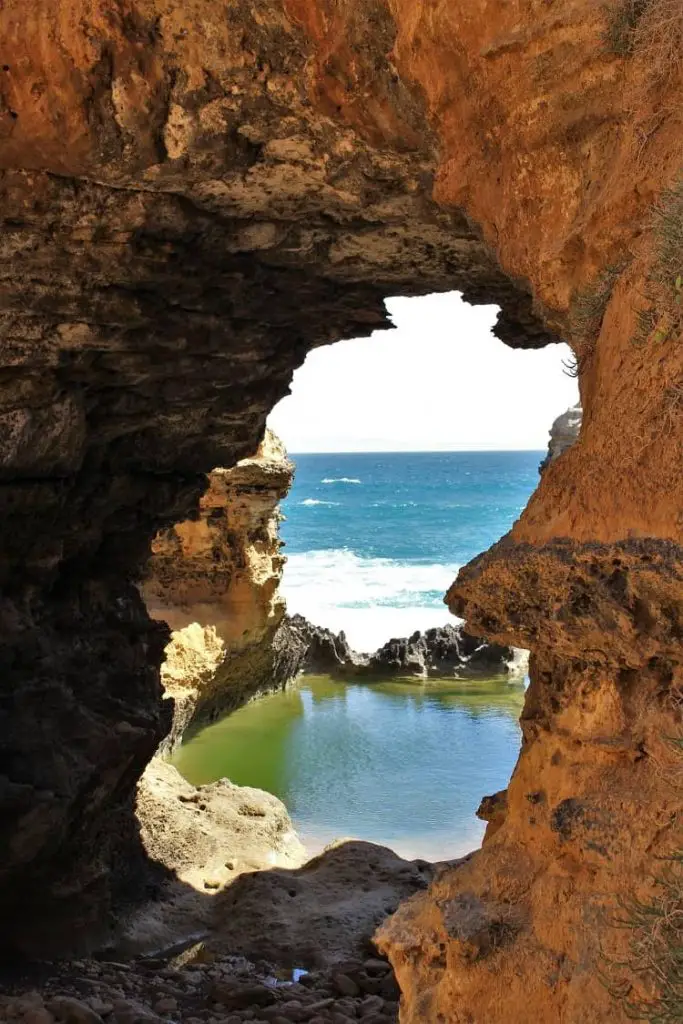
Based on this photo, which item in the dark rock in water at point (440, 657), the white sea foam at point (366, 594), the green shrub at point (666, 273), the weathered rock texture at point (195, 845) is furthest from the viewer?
the white sea foam at point (366, 594)

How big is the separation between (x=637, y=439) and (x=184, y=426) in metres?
6.71

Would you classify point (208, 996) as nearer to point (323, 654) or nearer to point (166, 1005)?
point (166, 1005)

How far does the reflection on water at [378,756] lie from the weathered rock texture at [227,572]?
1.54 m

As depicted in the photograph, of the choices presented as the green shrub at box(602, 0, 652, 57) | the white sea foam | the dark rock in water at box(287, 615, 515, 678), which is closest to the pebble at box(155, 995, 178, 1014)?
the green shrub at box(602, 0, 652, 57)

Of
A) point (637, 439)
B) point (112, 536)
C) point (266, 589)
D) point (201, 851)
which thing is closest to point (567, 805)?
point (637, 439)

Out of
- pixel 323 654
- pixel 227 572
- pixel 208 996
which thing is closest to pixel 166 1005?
pixel 208 996

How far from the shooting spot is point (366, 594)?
42.8 meters

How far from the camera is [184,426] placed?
31.7 ft

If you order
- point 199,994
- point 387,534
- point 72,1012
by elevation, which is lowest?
point 199,994

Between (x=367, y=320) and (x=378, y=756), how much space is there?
422 inches

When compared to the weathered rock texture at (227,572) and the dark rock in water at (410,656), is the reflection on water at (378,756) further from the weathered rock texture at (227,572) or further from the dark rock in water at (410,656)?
the weathered rock texture at (227,572)

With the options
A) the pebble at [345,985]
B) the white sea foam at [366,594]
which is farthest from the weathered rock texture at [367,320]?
the white sea foam at [366,594]

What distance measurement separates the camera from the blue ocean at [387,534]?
38000 millimetres

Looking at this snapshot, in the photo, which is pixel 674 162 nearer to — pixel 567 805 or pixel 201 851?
pixel 567 805
